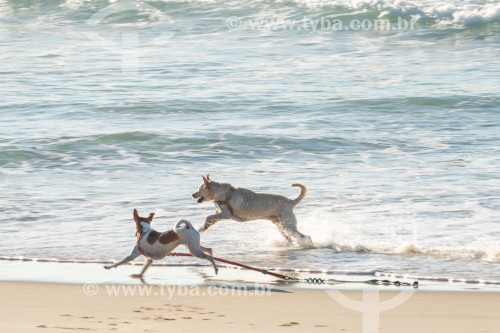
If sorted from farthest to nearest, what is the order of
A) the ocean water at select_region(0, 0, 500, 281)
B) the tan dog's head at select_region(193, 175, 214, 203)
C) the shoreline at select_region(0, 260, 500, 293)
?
1. the ocean water at select_region(0, 0, 500, 281)
2. the tan dog's head at select_region(193, 175, 214, 203)
3. the shoreline at select_region(0, 260, 500, 293)

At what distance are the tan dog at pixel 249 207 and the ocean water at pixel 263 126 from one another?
226 mm

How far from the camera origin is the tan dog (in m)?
10.7

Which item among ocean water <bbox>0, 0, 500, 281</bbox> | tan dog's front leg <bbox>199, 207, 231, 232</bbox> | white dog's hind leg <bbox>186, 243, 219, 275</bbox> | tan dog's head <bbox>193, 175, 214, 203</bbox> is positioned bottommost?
ocean water <bbox>0, 0, 500, 281</bbox>

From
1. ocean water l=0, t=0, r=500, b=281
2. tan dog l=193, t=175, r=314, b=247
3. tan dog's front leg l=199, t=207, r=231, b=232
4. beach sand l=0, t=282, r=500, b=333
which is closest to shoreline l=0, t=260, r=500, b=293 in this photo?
beach sand l=0, t=282, r=500, b=333

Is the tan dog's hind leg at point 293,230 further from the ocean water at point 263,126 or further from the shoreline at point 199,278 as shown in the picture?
the shoreline at point 199,278

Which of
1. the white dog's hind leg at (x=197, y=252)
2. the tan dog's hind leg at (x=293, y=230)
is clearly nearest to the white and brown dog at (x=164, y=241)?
the white dog's hind leg at (x=197, y=252)

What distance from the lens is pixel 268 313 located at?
26.5 feet

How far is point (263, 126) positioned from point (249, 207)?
24.4ft

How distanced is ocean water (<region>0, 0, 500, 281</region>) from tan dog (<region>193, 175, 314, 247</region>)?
226mm

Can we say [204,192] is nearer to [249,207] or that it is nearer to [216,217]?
[216,217]

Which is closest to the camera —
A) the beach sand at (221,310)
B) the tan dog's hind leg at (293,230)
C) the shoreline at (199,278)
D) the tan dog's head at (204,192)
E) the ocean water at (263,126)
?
the beach sand at (221,310)

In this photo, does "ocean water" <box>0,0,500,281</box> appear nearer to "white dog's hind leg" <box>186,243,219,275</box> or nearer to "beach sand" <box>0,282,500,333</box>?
"white dog's hind leg" <box>186,243,219,275</box>

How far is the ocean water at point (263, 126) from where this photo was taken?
1105 cm

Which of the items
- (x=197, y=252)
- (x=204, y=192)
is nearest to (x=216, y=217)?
(x=204, y=192)
